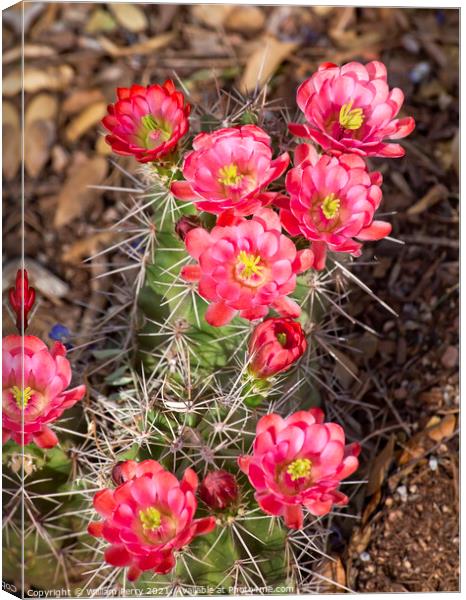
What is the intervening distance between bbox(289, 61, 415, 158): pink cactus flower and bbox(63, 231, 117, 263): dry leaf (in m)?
0.78

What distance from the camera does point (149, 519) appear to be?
107cm

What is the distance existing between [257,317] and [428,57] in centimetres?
103

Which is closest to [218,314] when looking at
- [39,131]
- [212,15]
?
[39,131]

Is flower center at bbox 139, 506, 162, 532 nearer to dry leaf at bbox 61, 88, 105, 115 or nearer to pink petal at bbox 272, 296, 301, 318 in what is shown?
pink petal at bbox 272, 296, 301, 318

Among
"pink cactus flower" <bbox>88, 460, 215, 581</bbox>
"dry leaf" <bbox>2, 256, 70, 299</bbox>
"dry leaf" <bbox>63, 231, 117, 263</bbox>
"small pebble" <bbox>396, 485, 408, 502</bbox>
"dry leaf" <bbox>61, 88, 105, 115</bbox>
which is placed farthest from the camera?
"dry leaf" <bbox>61, 88, 105, 115</bbox>

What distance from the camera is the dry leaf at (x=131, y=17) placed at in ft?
6.49

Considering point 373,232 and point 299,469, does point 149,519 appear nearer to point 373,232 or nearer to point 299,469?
point 299,469

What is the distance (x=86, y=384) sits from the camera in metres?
1.28

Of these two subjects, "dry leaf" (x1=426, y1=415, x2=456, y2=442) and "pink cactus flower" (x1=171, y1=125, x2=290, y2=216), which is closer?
"pink cactus flower" (x1=171, y1=125, x2=290, y2=216)

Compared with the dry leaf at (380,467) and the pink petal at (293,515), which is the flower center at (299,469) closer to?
the pink petal at (293,515)

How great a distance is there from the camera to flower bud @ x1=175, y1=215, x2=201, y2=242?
114cm

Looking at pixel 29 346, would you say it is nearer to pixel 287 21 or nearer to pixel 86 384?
pixel 86 384

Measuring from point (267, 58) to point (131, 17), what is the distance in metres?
0.32

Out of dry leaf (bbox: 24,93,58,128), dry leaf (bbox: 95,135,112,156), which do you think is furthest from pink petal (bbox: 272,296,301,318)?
dry leaf (bbox: 24,93,58,128)
